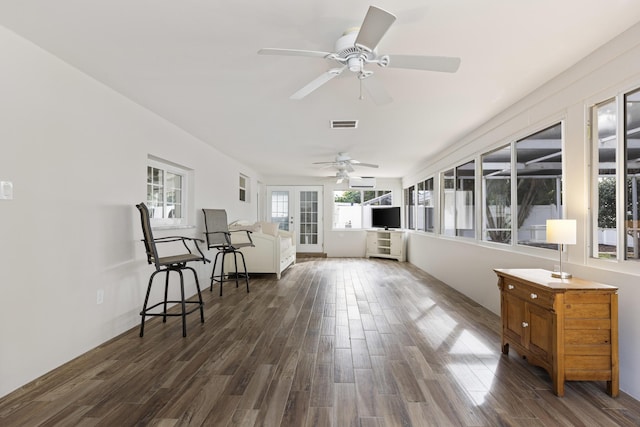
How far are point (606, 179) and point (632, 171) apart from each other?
18cm

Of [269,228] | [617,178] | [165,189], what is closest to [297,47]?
[617,178]

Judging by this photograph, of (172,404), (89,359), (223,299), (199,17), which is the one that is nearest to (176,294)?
(223,299)

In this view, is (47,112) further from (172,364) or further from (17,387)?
(172,364)

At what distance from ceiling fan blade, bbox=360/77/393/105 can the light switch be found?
2.43 meters

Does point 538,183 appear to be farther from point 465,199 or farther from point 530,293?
point 465,199

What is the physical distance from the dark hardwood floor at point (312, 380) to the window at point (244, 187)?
3950 mm

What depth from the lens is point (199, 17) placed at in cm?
190

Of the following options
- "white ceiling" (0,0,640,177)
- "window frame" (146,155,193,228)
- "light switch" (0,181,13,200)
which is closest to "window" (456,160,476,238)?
"white ceiling" (0,0,640,177)

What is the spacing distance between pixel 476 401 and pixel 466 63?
7.71 ft

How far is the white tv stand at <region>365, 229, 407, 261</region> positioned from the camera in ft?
27.2

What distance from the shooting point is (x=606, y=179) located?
2.30m

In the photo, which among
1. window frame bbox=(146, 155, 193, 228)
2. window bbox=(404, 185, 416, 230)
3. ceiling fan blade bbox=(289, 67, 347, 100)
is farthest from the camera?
window bbox=(404, 185, 416, 230)

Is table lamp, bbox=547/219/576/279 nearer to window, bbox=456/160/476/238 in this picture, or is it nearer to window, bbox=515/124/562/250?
window, bbox=515/124/562/250

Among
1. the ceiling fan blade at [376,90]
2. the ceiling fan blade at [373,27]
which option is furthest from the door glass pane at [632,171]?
the ceiling fan blade at [373,27]
